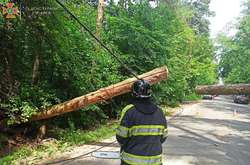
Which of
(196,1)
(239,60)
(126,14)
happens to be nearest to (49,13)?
(126,14)

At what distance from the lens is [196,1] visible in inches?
2349

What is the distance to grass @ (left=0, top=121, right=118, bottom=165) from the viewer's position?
725cm

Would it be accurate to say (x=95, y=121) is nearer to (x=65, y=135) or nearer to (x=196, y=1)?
(x=65, y=135)

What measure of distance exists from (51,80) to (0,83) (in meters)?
1.82

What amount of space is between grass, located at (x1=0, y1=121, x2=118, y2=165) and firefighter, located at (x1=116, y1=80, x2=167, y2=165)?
4.14m

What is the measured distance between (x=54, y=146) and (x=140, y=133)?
211 inches

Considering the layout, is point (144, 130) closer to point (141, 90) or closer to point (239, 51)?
point (141, 90)

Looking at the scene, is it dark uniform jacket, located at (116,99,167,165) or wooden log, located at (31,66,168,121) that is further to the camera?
wooden log, located at (31,66,168,121)

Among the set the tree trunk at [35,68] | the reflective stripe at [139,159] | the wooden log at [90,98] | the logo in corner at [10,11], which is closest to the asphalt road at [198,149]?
the wooden log at [90,98]

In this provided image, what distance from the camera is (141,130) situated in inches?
143

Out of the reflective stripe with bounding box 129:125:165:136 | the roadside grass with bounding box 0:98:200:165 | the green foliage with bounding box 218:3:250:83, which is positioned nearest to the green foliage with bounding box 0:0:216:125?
the roadside grass with bounding box 0:98:200:165

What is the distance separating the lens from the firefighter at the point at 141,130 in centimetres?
362

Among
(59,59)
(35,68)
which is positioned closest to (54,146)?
(35,68)

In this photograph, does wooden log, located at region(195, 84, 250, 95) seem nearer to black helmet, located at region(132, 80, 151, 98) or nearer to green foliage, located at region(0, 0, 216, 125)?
green foliage, located at region(0, 0, 216, 125)
